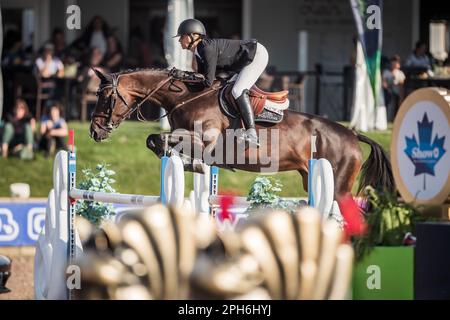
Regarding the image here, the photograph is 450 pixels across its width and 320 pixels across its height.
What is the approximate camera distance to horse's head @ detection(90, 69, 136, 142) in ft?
26.9

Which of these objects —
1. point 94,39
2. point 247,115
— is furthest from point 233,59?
point 94,39

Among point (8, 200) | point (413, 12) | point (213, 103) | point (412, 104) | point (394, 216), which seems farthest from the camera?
point (413, 12)

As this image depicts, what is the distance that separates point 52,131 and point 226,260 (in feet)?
27.0

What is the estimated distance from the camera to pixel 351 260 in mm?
4859

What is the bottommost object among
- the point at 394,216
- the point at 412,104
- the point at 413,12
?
the point at 394,216

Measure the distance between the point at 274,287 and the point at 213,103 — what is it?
3954mm

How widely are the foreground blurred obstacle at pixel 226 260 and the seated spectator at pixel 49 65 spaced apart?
9.31 meters

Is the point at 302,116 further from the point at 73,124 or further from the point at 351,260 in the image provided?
the point at 73,124

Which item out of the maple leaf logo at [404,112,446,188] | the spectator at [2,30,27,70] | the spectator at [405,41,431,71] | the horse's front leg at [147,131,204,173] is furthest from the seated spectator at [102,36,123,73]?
the maple leaf logo at [404,112,446,188]

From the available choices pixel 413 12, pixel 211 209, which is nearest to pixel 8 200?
pixel 211 209

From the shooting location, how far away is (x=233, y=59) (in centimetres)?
823

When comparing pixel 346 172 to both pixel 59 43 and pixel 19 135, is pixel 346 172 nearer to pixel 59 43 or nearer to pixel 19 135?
pixel 19 135

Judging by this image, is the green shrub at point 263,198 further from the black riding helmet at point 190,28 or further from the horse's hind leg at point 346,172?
the horse's hind leg at point 346,172

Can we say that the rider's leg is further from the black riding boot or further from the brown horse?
the brown horse
